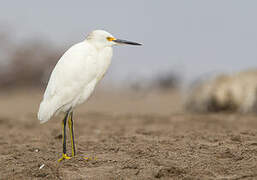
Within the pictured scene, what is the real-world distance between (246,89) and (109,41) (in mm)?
6653

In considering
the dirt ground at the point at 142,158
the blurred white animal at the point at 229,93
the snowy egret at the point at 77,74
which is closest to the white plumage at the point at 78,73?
the snowy egret at the point at 77,74

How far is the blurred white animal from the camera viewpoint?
10367 millimetres

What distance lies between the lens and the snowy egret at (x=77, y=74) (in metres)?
4.41

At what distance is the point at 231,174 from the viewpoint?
12.0ft

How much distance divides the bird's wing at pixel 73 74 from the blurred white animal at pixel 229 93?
6386 mm

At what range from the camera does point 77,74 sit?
440 centimetres

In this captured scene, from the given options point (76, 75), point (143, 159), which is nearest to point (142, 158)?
point (143, 159)

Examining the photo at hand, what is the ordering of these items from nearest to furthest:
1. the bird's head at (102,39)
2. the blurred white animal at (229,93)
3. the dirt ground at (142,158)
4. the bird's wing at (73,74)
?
the dirt ground at (142,158) < the bird's wing at (73,74) < the bird's head at (102,39) < the blurred white animal at (229,93)

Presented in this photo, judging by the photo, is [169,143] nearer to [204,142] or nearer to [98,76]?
[204,142]

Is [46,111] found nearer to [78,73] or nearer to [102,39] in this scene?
[78,73]

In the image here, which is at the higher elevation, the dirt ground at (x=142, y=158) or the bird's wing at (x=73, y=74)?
the bird's wing at (x=73, y=74)

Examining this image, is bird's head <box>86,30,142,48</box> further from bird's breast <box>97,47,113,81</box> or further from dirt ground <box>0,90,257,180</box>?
dirt ground <box>0,90,257,180</box>

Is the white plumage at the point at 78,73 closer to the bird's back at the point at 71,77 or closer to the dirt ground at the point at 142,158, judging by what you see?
the bird's back at the point at 71,77

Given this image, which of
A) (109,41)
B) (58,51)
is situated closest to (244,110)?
(109,41)
